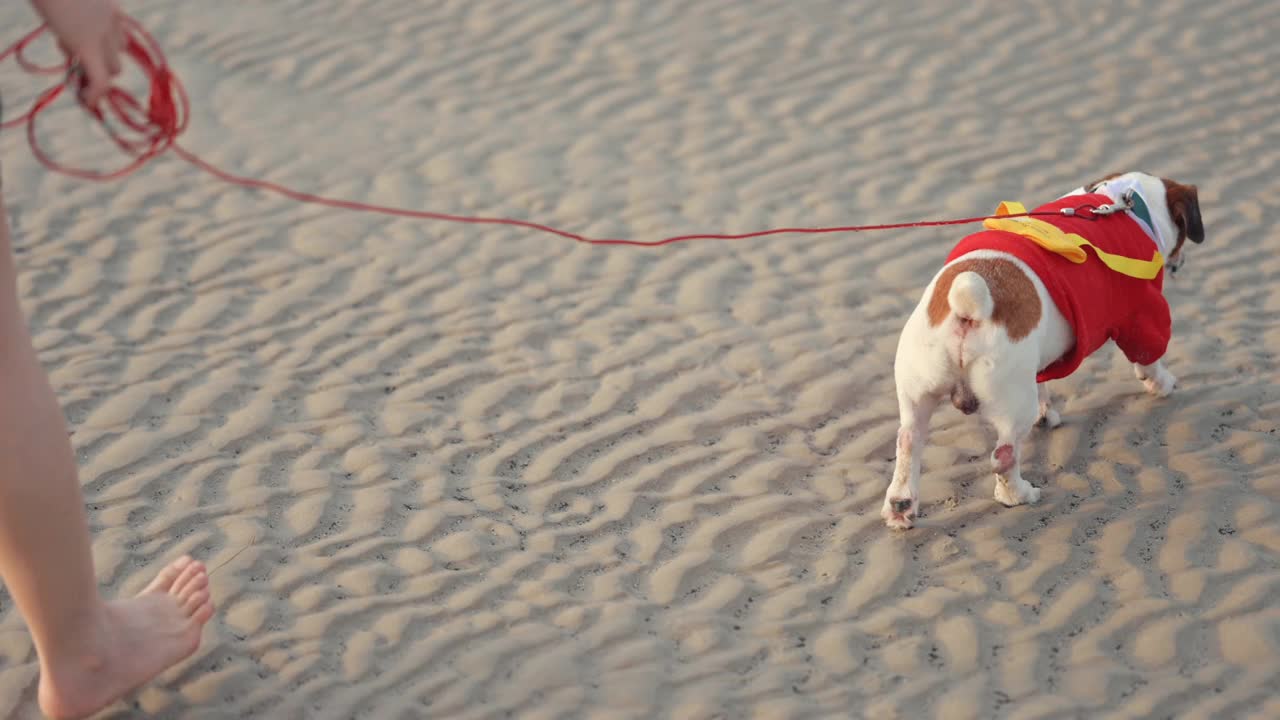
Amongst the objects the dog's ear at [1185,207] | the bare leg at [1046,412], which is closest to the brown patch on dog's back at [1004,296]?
the bare leg at [1046,412]

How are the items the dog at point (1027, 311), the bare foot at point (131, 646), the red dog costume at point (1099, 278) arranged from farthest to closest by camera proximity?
the red dog costume at point (1099, 278), the dog at point (1027, 311), the bare foot at point (131, 646)

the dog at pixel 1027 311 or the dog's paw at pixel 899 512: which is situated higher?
the dog at pixel 1027 311

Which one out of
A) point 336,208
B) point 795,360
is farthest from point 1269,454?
point 336,208

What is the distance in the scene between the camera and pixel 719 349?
497cm

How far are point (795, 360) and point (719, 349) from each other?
310mm

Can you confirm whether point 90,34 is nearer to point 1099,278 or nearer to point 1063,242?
point 1063,242

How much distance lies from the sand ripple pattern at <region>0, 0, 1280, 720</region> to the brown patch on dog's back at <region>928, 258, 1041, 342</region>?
73 centimetres

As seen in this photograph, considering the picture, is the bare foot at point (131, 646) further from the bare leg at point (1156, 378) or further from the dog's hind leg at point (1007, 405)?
the bare leg at point (1156, 378)

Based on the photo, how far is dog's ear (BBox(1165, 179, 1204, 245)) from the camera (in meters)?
4.18

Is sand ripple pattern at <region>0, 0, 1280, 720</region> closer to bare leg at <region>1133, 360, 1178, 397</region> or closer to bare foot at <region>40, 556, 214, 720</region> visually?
bare leg at <region>1133, 360, 1178, 397</region>

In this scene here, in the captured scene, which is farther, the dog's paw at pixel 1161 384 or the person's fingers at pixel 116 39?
the dog's paw at pixel 1161 384

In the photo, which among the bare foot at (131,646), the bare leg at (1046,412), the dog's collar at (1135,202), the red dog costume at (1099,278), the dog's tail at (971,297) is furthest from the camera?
the bare leg at (1046,412)

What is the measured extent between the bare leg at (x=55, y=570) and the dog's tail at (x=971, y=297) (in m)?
2.22

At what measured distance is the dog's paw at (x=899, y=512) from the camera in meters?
3.88
